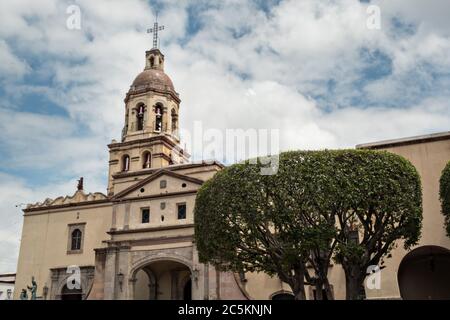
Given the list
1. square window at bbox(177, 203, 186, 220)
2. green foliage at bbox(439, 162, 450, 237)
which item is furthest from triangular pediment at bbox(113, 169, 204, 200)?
green foliage at bbox(439, 162, 450, 237)

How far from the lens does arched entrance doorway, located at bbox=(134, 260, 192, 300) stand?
3112cm

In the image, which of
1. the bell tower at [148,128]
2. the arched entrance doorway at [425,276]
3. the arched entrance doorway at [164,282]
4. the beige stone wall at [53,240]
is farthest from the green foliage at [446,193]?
the bell tower at [148,128]

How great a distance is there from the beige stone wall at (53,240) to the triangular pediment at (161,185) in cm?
451

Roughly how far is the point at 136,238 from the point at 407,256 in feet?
49.2

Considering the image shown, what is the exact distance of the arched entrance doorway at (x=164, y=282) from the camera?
3112cm

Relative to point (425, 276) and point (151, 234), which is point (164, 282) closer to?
point (151, 234)

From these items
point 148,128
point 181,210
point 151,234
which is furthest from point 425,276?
point 148,128

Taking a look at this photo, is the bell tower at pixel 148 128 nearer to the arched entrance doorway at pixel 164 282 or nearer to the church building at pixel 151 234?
the church building at pixel 151 234

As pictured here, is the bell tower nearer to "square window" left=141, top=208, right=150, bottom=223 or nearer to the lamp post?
the lamp post

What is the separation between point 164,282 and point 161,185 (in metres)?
6.27

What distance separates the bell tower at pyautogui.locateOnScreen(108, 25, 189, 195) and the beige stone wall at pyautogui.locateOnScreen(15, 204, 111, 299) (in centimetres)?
547

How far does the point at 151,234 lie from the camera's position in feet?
96.1
